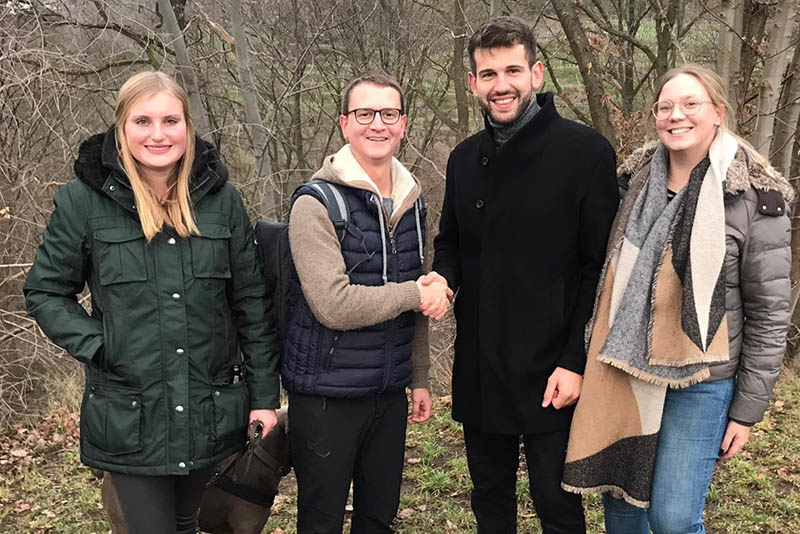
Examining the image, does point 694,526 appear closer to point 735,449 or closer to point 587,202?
point 735,449

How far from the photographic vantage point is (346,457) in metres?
2.58

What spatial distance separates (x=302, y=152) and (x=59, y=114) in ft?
18.4

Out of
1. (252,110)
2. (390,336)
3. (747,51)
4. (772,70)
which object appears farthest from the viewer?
(252,110)

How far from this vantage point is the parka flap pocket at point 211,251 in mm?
2363

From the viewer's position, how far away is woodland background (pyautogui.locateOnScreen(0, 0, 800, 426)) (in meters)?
6.16

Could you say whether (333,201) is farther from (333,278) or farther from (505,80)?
(505,80)

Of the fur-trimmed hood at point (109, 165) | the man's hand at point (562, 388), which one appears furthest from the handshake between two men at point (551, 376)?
the fur-trimmed hood at point (109, 165)

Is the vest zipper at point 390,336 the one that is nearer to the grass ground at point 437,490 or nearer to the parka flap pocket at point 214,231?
the parka flap pocket at point 214,231

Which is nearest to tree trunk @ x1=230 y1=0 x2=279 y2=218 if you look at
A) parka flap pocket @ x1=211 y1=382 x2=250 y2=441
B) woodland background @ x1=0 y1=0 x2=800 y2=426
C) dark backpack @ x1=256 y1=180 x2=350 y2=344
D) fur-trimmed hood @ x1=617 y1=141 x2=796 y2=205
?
woodland background @ x1=0 y1=0 x2=800 y2=426

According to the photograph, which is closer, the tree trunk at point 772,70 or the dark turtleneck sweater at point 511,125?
the dark turtleneck sweater at point 511,125

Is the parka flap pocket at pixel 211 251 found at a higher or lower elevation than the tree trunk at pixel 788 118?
lower

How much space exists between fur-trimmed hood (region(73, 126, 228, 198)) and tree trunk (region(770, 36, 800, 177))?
18.4 ft

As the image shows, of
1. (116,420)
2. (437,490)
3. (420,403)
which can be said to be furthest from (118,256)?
(437,490)

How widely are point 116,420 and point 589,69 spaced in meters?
6.05
